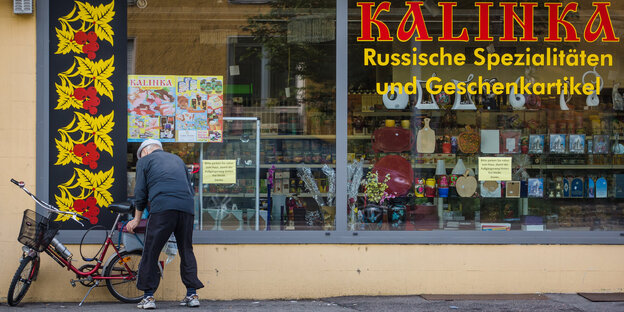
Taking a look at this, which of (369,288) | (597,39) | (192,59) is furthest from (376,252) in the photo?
(597,39)

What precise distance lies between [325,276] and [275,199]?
3.55ft

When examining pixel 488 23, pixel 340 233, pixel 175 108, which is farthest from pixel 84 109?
pixel 488 23

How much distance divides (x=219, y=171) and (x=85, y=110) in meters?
1.56

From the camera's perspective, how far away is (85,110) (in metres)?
8.31

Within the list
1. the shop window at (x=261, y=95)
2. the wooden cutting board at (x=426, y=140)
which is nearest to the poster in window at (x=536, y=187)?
the wooden cutting board at (x=426, y=140)

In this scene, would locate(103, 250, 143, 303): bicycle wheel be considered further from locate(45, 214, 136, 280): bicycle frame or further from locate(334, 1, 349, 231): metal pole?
locate(334, 1, 349, 231): metal pole

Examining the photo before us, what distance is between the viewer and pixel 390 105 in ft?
29.4

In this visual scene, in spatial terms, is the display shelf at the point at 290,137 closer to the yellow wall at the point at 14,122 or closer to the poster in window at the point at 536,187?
the yellow wall at the point at 14,122

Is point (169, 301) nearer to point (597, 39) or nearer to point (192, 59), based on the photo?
point (192, 59)

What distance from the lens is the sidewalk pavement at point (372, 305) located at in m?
7.88

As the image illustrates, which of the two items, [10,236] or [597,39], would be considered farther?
[597,39]

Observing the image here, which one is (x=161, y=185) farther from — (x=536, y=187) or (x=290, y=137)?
(x=536, y=187)

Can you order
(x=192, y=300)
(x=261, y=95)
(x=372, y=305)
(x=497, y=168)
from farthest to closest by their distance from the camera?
Answer: (x=497, y=168) < (x=261, y=95) < (x=372, y=305) < (x=192, y=300)

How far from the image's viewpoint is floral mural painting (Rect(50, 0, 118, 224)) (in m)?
8.27
